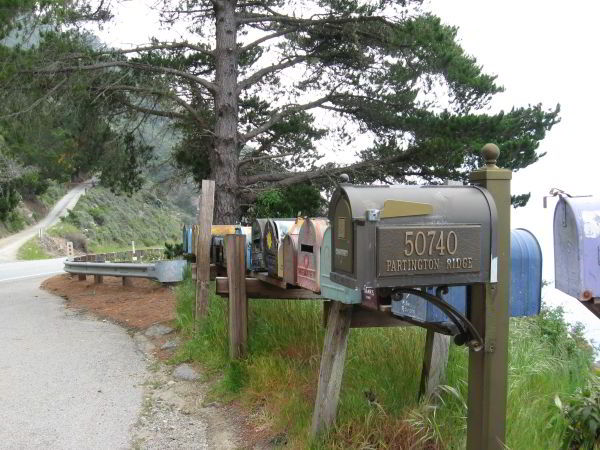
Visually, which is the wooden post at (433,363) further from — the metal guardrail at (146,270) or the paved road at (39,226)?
the paved road at (39,226)

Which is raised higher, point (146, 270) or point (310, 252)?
point (310, 252)

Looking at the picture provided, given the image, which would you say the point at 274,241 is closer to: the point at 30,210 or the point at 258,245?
the point at 258,245

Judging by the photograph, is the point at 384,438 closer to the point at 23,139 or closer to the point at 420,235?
the point at 420,235

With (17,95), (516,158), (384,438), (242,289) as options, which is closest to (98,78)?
(17,95)

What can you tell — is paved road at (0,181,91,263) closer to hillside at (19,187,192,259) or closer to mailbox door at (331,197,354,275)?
hillside at (19,187,192,259)

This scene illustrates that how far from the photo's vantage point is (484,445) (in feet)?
7.39

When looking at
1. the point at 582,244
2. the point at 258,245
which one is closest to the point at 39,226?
the point at 258,245

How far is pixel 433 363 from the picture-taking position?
11.4 feet

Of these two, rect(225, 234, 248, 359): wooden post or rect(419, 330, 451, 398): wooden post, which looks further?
rect(225, 234, 248, 359): wooden post

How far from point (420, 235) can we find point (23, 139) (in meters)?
10.2

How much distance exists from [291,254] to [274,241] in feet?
1.73

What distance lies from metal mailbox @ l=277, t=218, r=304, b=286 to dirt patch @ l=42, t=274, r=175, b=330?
4212 millimetres

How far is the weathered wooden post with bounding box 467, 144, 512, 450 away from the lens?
2.23 meters

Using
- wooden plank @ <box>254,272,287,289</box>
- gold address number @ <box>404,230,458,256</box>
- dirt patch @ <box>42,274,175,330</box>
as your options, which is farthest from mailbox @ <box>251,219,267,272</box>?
dirt patch @ <box>42,274,175,330</box>
